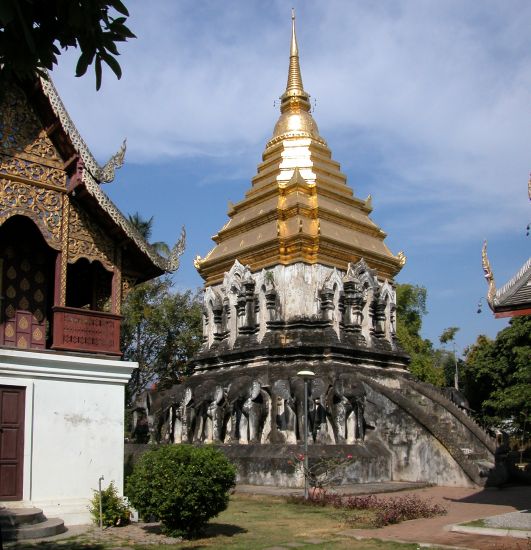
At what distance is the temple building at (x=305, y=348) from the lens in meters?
19.0

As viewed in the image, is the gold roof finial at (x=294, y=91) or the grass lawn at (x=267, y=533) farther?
the gold roof finial at (x=294, y=91)

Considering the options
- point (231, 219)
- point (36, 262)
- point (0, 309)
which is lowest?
point (0, 309)

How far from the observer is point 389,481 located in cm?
1861

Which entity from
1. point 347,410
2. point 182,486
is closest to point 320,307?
point 347,410

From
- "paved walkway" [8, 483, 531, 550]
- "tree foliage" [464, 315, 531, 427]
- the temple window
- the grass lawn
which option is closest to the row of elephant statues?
"paved walkway" [8, 483, 531, 550]

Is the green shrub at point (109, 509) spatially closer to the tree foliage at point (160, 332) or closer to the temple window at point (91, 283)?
the temple window at point (91, 283)

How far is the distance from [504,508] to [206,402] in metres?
10.6

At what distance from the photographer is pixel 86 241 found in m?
12.1

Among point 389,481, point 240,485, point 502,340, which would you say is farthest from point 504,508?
point 502,340

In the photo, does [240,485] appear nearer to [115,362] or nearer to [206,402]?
[206,402]

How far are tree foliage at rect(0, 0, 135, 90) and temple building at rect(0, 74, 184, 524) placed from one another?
6.55 metres

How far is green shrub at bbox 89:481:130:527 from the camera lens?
11008 millimetres

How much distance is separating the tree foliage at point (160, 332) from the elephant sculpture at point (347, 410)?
14.4 m

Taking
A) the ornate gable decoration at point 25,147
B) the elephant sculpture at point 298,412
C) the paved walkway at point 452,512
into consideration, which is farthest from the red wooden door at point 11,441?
the elephant sculpture at point 298,412
